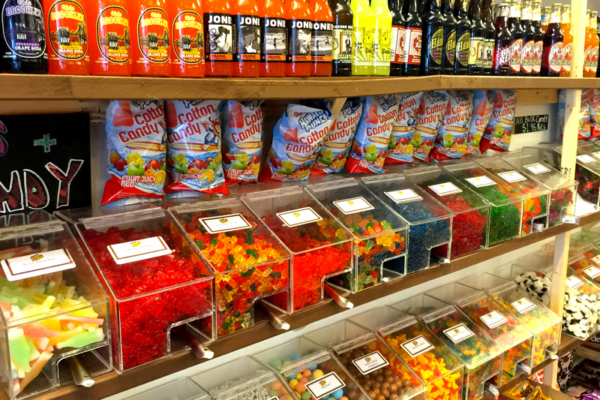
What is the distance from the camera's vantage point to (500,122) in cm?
236

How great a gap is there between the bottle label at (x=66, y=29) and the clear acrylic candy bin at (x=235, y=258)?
52cm

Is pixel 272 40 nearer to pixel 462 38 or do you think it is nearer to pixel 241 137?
pixel 241 137

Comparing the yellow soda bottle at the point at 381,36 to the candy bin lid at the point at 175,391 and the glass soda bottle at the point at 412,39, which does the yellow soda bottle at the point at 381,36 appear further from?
the candy bin lid at the point at 175,391

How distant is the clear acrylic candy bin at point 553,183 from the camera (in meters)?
2.25

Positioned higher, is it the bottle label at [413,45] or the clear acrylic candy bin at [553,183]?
the bottle label at [413,45]

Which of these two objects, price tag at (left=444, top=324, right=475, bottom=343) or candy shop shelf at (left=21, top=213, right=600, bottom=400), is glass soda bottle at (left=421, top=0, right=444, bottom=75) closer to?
candy shop shelf at (left=21, top=213, right=600, bottom=400)

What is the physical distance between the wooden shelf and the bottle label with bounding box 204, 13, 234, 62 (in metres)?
0.11

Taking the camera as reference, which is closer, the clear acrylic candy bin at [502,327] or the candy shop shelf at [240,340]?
the candy shop shelf at [240,340]

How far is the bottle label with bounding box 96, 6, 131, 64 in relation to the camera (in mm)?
Answer: 1041

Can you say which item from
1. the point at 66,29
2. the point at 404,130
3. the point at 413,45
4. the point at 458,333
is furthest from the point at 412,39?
the point at 458,333

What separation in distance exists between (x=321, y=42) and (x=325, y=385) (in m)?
1.10

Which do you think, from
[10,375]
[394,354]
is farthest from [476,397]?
[10,375]

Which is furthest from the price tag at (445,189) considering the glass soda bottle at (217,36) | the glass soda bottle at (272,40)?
the glass soda bottle at (217,36)

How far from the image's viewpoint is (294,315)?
1368 mm
